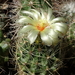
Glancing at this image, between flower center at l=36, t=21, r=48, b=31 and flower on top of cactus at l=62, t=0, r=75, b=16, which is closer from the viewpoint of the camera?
flower center at l=36, t=21, r=48, b=31

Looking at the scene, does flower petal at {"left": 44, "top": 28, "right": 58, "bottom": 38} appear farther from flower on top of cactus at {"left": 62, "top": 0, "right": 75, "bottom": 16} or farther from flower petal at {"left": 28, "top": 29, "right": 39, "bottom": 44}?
flower on top of cactus at {"left": 62, "top": 0, "right": 75, "bottom": 16}

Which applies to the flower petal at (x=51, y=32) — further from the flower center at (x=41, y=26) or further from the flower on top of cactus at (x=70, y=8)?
the flower on top of cactus at (x=70, y=8)

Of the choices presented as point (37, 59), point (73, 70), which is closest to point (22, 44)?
point (37, 59)

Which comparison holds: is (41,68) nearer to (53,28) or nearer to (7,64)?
(53,28)

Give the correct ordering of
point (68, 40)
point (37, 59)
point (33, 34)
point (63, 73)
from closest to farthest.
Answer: point (33, 34) < point (37, 59) < point (68, 40) < point (63, 73)

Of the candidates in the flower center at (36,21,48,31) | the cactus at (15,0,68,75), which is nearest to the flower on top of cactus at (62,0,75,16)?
the cactus at (15,0,68,75)

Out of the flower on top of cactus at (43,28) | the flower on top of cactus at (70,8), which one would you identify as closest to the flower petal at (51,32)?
the flower on top of cactus at (43,28)

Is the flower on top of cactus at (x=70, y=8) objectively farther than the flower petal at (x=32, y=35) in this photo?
Yes

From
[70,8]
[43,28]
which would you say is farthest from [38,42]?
[70,8]
